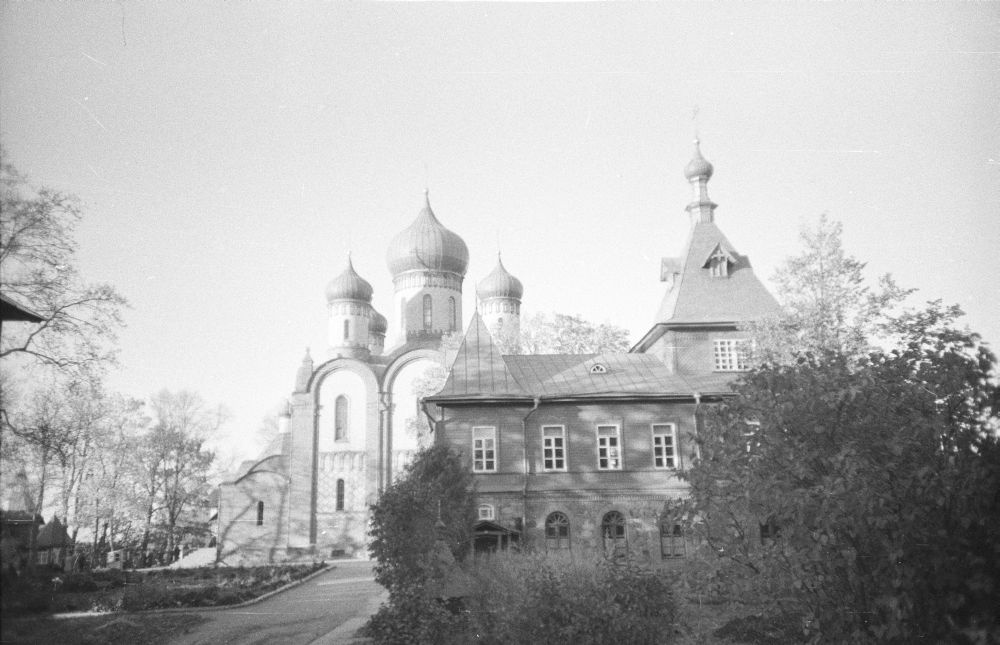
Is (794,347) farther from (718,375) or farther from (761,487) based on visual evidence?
(761,487)

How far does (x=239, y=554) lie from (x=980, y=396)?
34024 mm

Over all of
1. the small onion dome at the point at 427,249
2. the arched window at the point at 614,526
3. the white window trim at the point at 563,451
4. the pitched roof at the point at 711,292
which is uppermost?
the small onion dome at the point at 427,249

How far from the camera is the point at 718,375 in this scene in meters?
25.1

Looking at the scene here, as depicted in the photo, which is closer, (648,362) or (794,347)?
(794,347)

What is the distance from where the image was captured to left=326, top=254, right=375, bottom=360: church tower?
141ft

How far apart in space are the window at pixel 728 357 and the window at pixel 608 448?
4349 mm

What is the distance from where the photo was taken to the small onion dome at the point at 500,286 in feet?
147

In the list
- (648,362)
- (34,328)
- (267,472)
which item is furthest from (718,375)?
(267,472)

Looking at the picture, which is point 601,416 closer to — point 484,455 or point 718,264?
point 484,455

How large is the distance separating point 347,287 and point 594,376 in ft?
72.8

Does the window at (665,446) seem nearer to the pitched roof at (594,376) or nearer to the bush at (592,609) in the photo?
A: the pitched roof at (594,376)

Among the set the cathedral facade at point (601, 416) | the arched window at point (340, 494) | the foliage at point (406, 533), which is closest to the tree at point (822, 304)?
the cathedral facade at point (601, 416)

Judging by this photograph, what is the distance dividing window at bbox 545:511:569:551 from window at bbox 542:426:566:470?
54.9 inches

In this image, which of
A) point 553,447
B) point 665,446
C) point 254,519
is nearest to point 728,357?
point 665,446
